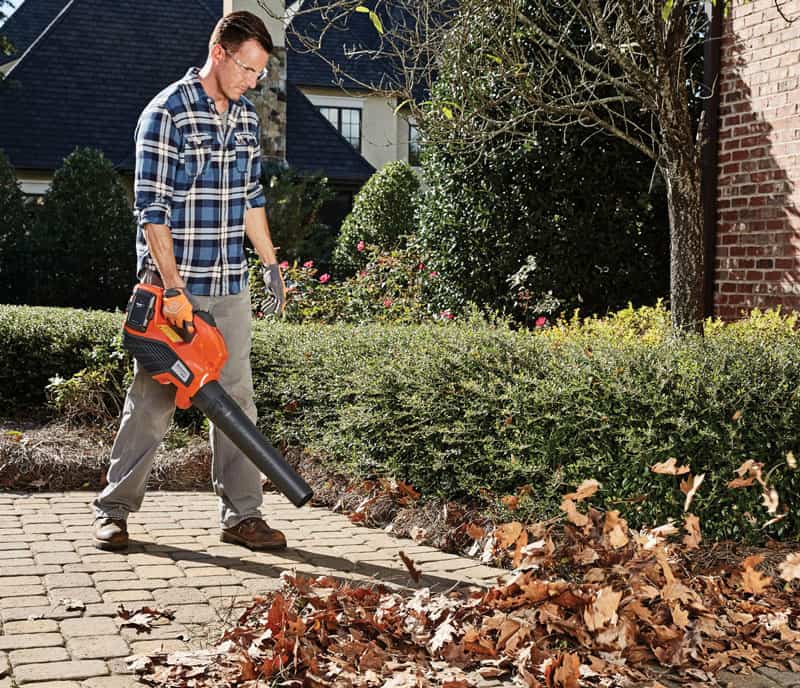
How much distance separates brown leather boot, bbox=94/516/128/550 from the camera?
449cm

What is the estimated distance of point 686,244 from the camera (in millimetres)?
5844

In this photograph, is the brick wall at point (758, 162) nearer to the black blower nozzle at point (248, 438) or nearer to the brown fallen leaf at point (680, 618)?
the brown fallen leaf at point (680, 618)

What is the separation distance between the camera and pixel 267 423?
639 cm

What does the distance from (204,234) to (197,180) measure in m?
0.23

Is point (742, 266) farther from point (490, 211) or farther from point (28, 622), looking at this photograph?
point (28, 622)

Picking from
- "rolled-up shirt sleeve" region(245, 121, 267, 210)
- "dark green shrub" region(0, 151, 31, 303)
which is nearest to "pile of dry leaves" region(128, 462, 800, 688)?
"rolled-up shirt sleeve" region(245, 121, 267, 210)

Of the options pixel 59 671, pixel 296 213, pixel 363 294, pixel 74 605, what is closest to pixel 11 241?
pixel 296 213

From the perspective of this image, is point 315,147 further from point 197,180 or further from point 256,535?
point 256,535

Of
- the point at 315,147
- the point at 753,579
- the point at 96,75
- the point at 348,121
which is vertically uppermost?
the point at 348,121

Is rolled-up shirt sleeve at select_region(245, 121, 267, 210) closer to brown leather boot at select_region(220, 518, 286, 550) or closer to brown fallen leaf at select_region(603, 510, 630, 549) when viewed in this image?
brown leather boot at select_region(220, 518, 286, 550)

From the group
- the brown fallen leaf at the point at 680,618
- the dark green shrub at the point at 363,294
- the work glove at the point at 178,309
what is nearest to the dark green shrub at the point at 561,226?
the dark green shrub at the point at 363,294

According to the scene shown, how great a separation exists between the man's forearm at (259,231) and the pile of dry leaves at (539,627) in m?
1.66

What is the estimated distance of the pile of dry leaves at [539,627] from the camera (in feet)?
10.2

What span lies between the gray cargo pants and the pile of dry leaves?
88 cm
